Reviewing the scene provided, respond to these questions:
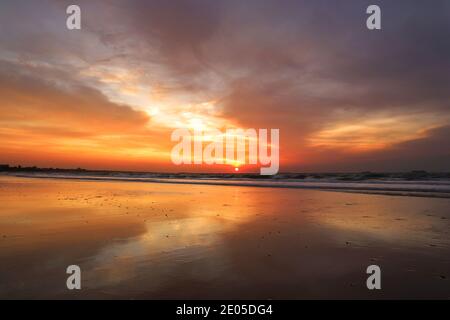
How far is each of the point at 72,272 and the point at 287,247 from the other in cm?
509

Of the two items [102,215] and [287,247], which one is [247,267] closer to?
[287,247]

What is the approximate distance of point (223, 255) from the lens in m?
6.80

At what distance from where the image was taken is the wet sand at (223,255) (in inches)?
194

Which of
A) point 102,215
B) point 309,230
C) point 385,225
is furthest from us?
point 102,215

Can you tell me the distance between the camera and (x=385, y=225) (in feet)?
33.6

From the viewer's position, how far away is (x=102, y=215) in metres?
12.0

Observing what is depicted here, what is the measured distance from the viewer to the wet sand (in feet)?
16.2

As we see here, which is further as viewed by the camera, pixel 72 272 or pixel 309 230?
pixel 309 230
